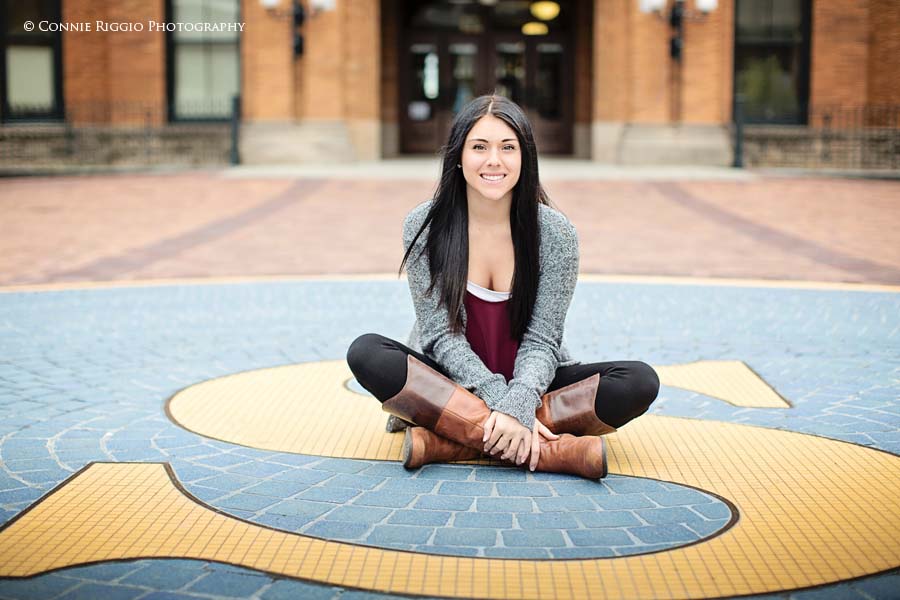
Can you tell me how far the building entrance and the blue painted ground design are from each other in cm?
1840

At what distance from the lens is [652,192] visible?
1526cm

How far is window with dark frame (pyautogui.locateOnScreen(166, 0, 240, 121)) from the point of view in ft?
72.3

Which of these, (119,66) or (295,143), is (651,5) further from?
(119,66)

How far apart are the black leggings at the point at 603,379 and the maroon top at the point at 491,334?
12.9 inches

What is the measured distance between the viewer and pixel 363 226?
40.4 ft

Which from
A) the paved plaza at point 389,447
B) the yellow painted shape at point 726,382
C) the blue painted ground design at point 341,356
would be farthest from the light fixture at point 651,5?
the yellow painted shape at point 726,382

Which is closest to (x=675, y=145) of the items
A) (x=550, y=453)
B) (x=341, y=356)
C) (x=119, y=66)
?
(x=119, y=66)

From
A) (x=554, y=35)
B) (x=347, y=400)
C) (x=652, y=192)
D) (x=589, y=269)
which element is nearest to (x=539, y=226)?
(x=347, y=400)

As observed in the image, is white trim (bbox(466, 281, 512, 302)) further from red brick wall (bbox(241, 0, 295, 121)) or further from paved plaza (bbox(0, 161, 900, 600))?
red brick wall (bbox(241, 0, 295, 121))

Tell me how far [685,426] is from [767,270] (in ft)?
17.5

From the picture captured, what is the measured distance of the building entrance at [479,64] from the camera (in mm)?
26344

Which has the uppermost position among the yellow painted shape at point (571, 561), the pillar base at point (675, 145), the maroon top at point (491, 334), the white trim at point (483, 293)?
the pillar base at point (675, 145)

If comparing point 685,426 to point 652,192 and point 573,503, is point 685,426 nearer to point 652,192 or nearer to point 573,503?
Answer: point 573,503

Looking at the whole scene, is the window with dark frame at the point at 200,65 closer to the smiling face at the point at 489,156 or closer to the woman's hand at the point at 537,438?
the smiling face at the point at 489,156
